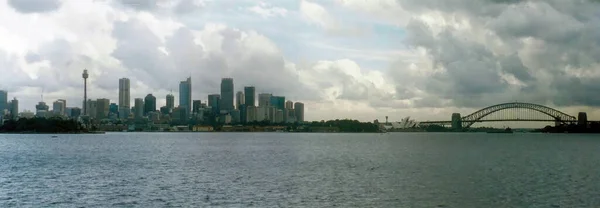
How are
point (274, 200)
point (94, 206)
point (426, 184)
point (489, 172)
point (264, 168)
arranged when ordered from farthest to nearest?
point (264, 168) < point (489, 172) < point (426, 184) < point (274, 200) < point (94, 206)

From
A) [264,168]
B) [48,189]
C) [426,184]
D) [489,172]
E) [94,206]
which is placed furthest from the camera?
Result: [264,168]

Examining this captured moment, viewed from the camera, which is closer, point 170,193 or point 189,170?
point 170,193

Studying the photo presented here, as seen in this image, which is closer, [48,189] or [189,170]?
[48,189]

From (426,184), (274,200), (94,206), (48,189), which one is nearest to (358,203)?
(274,200)

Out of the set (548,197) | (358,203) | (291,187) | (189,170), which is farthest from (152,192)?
(548,197)

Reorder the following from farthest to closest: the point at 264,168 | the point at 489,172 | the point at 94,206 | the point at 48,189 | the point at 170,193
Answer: the point at 264,168, the point at 489,172, the point at 48,189, the point at 170,193, the point at 94,206

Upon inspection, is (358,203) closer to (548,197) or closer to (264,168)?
(548,197)

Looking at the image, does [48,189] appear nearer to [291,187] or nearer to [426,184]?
[291,187]

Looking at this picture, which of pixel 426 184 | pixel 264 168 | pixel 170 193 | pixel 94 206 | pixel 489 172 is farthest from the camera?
pixel 264 168

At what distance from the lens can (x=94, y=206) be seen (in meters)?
38.9

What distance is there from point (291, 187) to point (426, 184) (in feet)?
35.6

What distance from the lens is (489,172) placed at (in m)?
63.9

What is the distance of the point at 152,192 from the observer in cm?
4547

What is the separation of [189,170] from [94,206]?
86.6 ft
